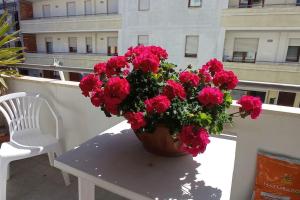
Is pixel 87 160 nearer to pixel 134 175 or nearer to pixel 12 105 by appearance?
pixel 134 175

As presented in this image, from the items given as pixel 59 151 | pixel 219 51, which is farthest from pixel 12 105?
pixel 219 51

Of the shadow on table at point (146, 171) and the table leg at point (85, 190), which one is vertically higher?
the shadow on table at point (146, 171)

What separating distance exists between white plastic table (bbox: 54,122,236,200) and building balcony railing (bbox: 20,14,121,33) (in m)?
9.14

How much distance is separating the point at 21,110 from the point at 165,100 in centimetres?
163

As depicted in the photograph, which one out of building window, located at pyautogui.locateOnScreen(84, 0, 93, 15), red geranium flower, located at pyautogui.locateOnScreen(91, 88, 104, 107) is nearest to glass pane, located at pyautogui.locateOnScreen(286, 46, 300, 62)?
red geranium flower, located at pyautogui.locateOnScreen(91, 88, 104, 107)

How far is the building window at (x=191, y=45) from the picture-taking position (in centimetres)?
823

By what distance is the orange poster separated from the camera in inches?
49.6

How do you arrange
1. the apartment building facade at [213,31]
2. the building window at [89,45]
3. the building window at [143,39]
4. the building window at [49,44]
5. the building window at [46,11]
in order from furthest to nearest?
the building window at [49,44] → the building window at [46,11] → the building window at [89,45] → the building window at [143,39] → the apartment building facade at [213,31]

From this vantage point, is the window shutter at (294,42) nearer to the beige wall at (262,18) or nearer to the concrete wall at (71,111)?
the beige wall at (262,18)

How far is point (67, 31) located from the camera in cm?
1096

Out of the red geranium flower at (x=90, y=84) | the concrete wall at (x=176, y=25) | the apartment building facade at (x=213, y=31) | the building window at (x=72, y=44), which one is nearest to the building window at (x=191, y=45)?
the apartment building facade at (x=213, y=31)

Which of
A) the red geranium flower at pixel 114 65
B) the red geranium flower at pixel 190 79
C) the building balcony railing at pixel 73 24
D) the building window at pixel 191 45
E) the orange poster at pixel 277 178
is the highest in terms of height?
the building balcony railing at pixel 73 24

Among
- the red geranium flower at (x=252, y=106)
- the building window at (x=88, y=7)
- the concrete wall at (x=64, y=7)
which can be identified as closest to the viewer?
the red geranium flower at (x=252, y=106)

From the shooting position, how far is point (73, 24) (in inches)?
416
